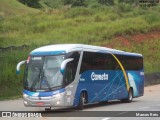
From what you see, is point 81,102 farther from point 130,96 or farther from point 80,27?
point 80,27

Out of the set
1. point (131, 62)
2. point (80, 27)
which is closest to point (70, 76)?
point (131, 62)

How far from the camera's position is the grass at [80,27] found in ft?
160

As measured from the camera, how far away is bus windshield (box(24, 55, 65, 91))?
20797 mm

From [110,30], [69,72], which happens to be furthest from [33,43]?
[69,72]

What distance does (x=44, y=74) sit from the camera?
20.9 m

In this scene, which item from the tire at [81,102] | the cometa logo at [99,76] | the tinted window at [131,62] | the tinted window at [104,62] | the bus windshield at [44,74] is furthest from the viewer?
the tinted window at [131,62]

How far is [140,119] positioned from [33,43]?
85.1 feet

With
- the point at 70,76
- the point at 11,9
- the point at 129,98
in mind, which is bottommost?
the point at 129,98

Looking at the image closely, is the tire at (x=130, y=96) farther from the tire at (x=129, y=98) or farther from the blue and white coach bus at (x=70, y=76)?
the blue and white coach bus at (x=70, y=76)

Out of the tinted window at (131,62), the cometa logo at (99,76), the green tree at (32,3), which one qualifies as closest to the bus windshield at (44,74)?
the cometa logo at (99,76)

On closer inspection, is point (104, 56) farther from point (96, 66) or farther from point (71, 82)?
point (71, 82)

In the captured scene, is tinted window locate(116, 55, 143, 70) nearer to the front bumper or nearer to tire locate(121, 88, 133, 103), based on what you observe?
tire locate(121, 88, 133, 103)

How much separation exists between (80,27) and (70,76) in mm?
35011

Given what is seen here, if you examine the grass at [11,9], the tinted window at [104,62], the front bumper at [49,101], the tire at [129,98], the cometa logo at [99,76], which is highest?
the grass at [11,9]
